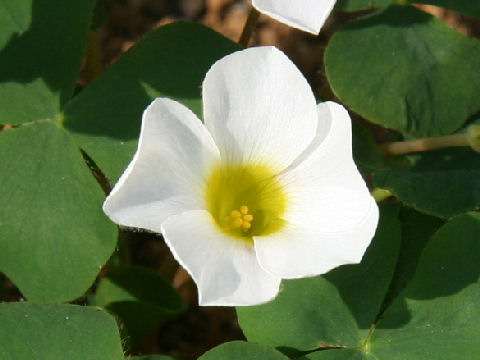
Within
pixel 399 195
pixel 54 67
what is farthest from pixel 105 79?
pixel 399 195

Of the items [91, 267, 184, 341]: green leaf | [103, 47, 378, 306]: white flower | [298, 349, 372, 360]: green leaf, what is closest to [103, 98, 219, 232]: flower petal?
[103, 47, 378, 306]: white flower

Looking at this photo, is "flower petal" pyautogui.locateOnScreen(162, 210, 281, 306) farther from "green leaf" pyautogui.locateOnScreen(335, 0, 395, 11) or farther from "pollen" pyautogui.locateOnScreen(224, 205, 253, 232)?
"green leaf" pyautogui.locateOnScreen(335, 0, 395, 11)

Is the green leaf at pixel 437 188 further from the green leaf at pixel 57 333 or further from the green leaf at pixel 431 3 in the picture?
the green leaf at pixel 57 333

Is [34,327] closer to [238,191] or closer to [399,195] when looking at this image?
[238,191]

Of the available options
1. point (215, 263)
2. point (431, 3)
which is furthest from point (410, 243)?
point (215, 263)

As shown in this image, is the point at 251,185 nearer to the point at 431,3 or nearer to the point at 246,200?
the point at 246,200

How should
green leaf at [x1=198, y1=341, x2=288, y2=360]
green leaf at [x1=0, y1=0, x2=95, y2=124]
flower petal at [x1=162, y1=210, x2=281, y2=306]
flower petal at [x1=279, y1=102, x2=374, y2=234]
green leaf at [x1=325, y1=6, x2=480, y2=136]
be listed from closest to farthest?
flower petal at [x1=162, y1=210, x2=281, y2=306] → flower petal at [x1=279, y1=102, x2=374, y2=234] → green leaf at [x1=198, y1=341, x2=288, y2=360] → green leaf at [x1=0, y1=0, x2=95, y2=124] → green leaf at [x1=325, y1=6, x2=480, y2=136]
